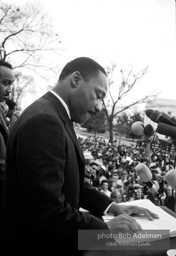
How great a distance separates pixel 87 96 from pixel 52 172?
0.53 m

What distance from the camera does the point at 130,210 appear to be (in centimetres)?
150

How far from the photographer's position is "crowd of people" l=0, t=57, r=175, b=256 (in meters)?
1.04

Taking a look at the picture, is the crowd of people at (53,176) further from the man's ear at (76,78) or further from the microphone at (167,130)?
the microphone at (167,130)

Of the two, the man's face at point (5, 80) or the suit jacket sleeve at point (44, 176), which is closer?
the suit jacket sleeve at point (44, 176)

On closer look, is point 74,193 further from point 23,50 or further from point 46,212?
point 23,50

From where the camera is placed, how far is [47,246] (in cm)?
120

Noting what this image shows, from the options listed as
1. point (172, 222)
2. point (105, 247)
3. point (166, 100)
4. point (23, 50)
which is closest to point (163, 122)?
point (172, 222)

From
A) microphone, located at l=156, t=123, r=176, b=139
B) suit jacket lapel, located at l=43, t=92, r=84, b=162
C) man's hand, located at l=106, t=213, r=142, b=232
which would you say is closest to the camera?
man's hand, located at l=106, t=213, r=142, b=232

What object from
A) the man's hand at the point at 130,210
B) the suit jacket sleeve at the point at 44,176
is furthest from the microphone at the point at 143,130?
the suit jacket sleeve at the point at 44,176

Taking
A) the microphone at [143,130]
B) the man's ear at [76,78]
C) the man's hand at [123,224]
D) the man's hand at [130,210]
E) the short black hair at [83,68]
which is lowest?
the microphone at [143,130]

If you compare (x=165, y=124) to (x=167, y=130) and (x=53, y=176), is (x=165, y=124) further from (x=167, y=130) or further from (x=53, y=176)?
(x=53, y=176)

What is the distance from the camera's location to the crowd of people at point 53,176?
1042mm

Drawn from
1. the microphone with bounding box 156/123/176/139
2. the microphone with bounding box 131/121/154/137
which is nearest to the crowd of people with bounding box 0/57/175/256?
the microphone with bounding box 156/123/176/139

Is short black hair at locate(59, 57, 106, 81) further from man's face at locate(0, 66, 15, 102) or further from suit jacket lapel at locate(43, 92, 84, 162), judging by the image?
man's face at locate(0, 66, 15, 102)
